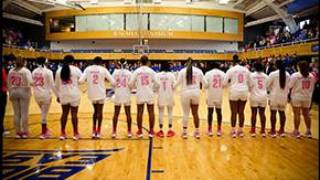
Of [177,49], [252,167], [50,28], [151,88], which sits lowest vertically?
[252,167]

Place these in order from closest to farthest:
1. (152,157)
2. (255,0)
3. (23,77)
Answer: (152,157) < (23,77) < (255,0)

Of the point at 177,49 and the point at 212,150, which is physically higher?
the point at 177,49

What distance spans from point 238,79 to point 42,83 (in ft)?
13.7

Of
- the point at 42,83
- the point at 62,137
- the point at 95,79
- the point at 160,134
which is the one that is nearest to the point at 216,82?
the point at 160,134

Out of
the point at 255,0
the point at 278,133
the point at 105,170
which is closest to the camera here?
the point at 105,170

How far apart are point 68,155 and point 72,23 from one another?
27.4 metres

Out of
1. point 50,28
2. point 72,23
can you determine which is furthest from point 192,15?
point 50,28

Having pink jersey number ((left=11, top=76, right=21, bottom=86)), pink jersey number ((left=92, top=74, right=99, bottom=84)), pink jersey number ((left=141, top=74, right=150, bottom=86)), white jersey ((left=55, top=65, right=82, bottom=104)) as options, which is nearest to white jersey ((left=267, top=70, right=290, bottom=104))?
pink jersey number ((left=141, top=74, right=150, bottom=86))

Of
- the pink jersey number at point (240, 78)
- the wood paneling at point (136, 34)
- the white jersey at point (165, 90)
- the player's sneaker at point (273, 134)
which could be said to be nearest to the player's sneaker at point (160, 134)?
the white jersey at point (165, 90)

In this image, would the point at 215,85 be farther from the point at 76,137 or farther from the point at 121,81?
the point at 76,137

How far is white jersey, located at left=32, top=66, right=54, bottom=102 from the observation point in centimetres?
708

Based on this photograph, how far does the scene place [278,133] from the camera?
25.0 feet

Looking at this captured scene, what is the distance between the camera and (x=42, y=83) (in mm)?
7109

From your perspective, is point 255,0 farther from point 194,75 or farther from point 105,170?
point 105,170
